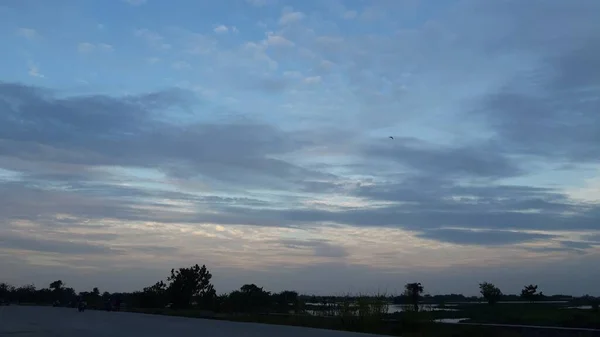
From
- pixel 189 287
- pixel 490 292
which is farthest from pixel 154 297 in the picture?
pixel 490 292

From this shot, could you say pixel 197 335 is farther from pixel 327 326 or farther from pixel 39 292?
pixel 39 292

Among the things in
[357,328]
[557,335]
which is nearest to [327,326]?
[357,328]

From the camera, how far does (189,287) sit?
7981cm

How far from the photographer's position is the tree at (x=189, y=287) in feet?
260

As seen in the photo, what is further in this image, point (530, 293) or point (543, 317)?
point (530, 293)

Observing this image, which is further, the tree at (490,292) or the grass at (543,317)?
the tree at (490,292)

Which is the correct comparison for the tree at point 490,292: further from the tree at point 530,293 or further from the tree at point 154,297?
the tree at point 154,297

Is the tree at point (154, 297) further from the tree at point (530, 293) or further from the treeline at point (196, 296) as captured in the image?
the tree at point (530, 293)

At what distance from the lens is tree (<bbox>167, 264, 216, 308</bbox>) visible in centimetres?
7912

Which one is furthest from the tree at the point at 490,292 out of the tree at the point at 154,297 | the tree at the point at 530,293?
the tree at the point at 154,297

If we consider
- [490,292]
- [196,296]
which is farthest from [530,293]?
[196,296]

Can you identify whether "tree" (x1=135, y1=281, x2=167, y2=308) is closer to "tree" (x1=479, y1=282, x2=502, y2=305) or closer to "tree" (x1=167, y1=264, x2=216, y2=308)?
"tree" (x1=167, y1=264, x2=216, y2=308)

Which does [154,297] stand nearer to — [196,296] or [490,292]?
[196,296]

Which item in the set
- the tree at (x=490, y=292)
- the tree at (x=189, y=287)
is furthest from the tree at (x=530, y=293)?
the tree at (x=189, y=287)
